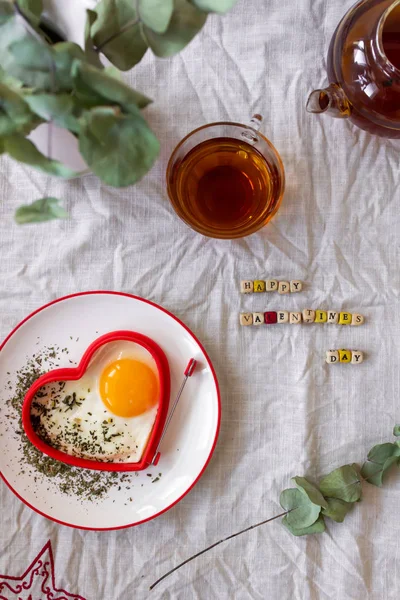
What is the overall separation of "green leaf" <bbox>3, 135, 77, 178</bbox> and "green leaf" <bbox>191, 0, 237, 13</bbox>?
170mm

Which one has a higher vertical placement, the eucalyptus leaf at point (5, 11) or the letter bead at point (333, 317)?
the eucalyptus leaf at point (5, 11)

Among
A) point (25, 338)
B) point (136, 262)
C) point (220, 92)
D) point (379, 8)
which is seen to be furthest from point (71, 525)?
point (379, 8)

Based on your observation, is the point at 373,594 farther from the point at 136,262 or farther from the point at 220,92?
the point at 220,92

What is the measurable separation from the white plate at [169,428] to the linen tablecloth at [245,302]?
30 millimetres

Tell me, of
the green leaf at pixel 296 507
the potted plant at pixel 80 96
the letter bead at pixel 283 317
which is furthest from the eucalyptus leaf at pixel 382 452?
the potted plant at pixel 80 96

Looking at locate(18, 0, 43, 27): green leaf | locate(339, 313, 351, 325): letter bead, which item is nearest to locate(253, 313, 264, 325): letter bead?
locate(339, 313, 351, 325): letter bead

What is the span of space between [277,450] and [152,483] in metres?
0.17

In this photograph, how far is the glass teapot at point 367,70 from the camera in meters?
0.64

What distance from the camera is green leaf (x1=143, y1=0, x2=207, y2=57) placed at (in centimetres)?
46

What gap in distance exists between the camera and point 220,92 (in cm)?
77

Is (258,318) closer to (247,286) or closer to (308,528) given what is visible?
(247,286)

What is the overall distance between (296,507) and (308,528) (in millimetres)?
31

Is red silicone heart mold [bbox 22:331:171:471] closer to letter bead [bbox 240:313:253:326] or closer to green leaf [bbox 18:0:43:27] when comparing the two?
letter bead [bbox 240:313:253:326]

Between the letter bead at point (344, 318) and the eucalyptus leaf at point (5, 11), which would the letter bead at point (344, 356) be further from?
the eucalyptus leaf at point (5, 11)
